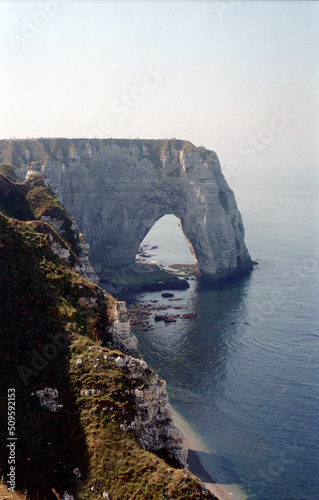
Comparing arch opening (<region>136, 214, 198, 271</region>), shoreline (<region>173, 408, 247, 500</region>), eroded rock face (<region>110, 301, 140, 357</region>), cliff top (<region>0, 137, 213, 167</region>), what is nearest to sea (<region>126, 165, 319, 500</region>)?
shoreline (<region>173, 408, 247, 500</region>)

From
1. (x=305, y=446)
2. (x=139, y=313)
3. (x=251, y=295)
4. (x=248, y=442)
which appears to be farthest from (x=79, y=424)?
(x=251, y=295)

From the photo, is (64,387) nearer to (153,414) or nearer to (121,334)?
(153,414)

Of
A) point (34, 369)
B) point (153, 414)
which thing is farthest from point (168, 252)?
point (153, 414)

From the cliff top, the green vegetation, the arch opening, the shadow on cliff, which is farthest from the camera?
the arch opening

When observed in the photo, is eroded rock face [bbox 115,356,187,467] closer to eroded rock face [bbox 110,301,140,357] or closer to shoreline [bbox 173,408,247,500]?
eroded rock face [bbox 110,301,140,357]

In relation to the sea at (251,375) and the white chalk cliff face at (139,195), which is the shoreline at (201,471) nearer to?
the sea at (251,375)

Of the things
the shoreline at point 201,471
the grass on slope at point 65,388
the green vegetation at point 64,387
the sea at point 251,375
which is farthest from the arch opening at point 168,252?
the grass on slope at point 65,388
